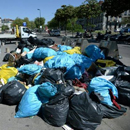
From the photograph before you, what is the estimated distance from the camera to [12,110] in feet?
9.66

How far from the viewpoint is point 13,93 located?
294 cm

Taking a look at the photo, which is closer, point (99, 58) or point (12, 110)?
point (12, 110)

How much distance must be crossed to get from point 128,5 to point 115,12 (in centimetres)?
233

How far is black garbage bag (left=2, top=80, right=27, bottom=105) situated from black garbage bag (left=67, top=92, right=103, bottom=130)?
122 cm

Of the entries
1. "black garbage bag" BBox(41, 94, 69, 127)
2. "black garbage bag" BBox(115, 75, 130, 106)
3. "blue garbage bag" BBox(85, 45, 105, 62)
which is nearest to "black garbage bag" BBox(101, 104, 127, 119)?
"black garbage bag" BBox(115, 75, 130, 106)

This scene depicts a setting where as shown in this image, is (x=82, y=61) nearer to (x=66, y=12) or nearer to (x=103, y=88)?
(x=103, y=88)

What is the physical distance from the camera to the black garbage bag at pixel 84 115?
7.68 ft

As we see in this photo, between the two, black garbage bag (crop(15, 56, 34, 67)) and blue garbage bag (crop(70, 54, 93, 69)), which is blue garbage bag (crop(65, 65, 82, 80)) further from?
black garbage bag (crop(15, 56, 34, 67))

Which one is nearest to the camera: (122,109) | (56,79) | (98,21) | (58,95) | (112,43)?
(58,95)

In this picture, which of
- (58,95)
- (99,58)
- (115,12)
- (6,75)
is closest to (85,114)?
(58,95)

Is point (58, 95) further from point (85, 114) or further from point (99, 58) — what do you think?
point (99, 58)

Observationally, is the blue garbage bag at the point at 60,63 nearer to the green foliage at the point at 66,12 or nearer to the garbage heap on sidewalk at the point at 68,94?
the garbage heap on sidewalk at the point at 68,94

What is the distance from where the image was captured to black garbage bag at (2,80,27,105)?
2941 mm

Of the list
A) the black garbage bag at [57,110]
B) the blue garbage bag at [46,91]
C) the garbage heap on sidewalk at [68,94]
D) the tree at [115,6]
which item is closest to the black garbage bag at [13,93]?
the garbage heap on sidewalk at [68,94]
